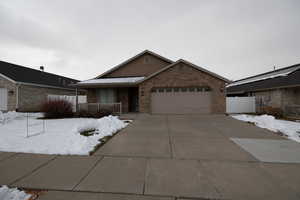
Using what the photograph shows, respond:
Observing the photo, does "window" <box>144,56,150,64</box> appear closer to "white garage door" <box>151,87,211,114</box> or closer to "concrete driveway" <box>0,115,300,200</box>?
"white garage door" <box>151,87,211,114</box>

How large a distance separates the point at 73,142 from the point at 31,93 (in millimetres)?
16091

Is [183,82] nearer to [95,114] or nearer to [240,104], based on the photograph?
[240,104]

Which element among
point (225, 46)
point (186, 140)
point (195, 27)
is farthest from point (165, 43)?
point (186, 140)

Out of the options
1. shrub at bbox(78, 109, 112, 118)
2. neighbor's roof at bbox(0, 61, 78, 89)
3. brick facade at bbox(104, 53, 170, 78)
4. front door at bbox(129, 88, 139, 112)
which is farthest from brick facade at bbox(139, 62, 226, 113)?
neighbor's roof at bbox(0, 61, 78, 89)

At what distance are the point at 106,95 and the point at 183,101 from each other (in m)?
8.39

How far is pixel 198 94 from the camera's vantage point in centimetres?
1173

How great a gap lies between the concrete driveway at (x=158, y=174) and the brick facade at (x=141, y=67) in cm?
1252

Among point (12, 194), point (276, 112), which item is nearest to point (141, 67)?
point (276, 112)

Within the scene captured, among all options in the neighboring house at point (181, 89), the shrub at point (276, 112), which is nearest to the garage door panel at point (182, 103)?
the neighboring house at point (181, 89)

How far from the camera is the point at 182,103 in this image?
38.7ft

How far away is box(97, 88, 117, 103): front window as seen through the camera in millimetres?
13820

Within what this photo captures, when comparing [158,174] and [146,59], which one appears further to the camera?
[146,59]

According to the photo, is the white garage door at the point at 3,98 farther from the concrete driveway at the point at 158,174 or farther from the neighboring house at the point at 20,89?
the concrete driveway at the point at 158,174

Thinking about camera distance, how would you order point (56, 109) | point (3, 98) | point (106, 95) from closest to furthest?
1. point (56, 109)
2. point (106, 95)
3. point (3, 98)
